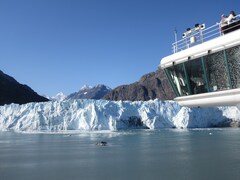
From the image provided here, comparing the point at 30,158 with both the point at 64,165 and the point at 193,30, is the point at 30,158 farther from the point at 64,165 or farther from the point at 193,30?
the point at 193,30

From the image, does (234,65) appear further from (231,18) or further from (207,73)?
(231,18)

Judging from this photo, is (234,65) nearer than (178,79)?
Yes

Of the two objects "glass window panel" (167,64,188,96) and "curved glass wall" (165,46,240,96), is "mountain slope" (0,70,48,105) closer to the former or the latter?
"glass window panel" (167,64,188,96)

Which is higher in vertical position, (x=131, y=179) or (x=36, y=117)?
(x=36, y=117)

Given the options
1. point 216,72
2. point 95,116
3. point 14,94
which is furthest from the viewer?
point 14,94

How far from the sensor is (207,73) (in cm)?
991

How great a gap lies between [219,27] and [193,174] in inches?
376

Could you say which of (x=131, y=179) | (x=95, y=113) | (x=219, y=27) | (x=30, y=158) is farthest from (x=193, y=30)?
(x=95, y=113)

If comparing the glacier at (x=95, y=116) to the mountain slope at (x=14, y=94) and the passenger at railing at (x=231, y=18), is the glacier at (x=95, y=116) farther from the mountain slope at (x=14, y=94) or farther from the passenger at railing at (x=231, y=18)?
the mountain slope at (x=14, y=94)

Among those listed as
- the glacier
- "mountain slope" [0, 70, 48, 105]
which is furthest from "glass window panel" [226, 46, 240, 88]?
"mountain slope" [0, 70, 48, 105]

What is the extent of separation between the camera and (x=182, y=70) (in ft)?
35.5

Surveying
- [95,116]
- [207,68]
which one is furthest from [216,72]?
[95,116]

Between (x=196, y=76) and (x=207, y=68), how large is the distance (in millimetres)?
785

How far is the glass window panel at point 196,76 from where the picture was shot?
10.0 metres
